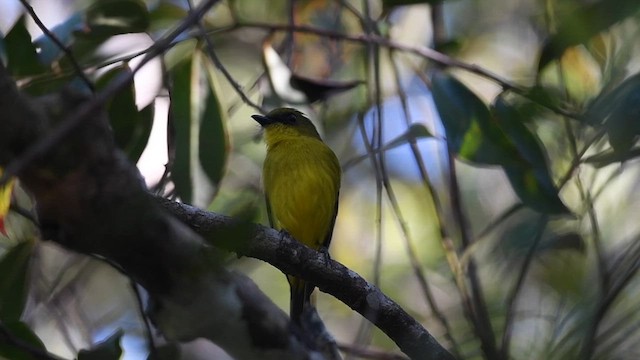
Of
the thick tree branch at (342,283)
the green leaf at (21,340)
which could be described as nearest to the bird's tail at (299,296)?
the thick tree branch at (342,283)

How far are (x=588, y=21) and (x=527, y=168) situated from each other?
58 centimetres

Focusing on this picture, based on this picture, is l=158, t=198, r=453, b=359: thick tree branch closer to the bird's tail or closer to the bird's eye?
the bird's tail

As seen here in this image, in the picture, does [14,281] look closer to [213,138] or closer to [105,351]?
[105,351]

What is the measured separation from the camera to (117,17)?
4160 millimetres

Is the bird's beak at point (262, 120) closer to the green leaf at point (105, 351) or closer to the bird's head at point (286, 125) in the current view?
the bird's head at point (286, 125)

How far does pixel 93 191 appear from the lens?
7.54ft

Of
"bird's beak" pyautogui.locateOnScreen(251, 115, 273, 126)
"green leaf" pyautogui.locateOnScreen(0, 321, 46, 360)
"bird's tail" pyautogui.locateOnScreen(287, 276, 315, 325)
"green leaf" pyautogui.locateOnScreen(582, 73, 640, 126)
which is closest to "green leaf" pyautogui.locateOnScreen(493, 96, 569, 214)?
"green leaf" pyautogui.locateOnScreen(582, 73, 640, 126)

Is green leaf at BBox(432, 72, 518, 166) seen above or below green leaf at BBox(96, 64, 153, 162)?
above

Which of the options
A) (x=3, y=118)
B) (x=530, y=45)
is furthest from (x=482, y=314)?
(x=530, y=45)

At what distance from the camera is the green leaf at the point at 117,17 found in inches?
162

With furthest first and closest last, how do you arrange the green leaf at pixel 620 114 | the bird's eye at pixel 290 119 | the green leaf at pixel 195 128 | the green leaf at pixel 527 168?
1. the bird's eye at pixel 290 119
2. the green leaf at pixel 195 128
3. the green leaf at pixel 527 168
4. the green leaf at pixel 620 114

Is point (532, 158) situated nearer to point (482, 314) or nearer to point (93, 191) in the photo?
point (482, 314)

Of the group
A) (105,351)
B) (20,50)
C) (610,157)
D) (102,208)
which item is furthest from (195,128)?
(102,208)

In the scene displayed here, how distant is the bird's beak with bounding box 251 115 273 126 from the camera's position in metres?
5.07
